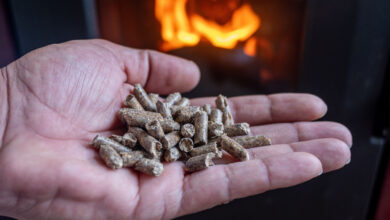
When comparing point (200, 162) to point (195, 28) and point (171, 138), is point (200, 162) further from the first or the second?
point (195, 28)

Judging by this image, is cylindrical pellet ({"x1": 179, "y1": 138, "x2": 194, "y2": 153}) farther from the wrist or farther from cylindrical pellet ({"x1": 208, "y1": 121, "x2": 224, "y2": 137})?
the wrist

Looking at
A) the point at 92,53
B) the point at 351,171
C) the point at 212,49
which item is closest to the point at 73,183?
the point at 92,53

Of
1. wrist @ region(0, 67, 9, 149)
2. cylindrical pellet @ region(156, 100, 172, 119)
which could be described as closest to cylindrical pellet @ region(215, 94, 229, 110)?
cylindrical pellet @ region(156, 100, 172, 119)

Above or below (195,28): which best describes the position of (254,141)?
below

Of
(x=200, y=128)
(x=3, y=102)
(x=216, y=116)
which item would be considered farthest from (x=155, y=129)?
(x=3, y=102)

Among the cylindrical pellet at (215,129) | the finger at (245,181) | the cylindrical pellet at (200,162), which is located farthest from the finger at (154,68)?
the finger at (245,181)

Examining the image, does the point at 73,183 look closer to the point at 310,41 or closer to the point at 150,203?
the point at 150,203
